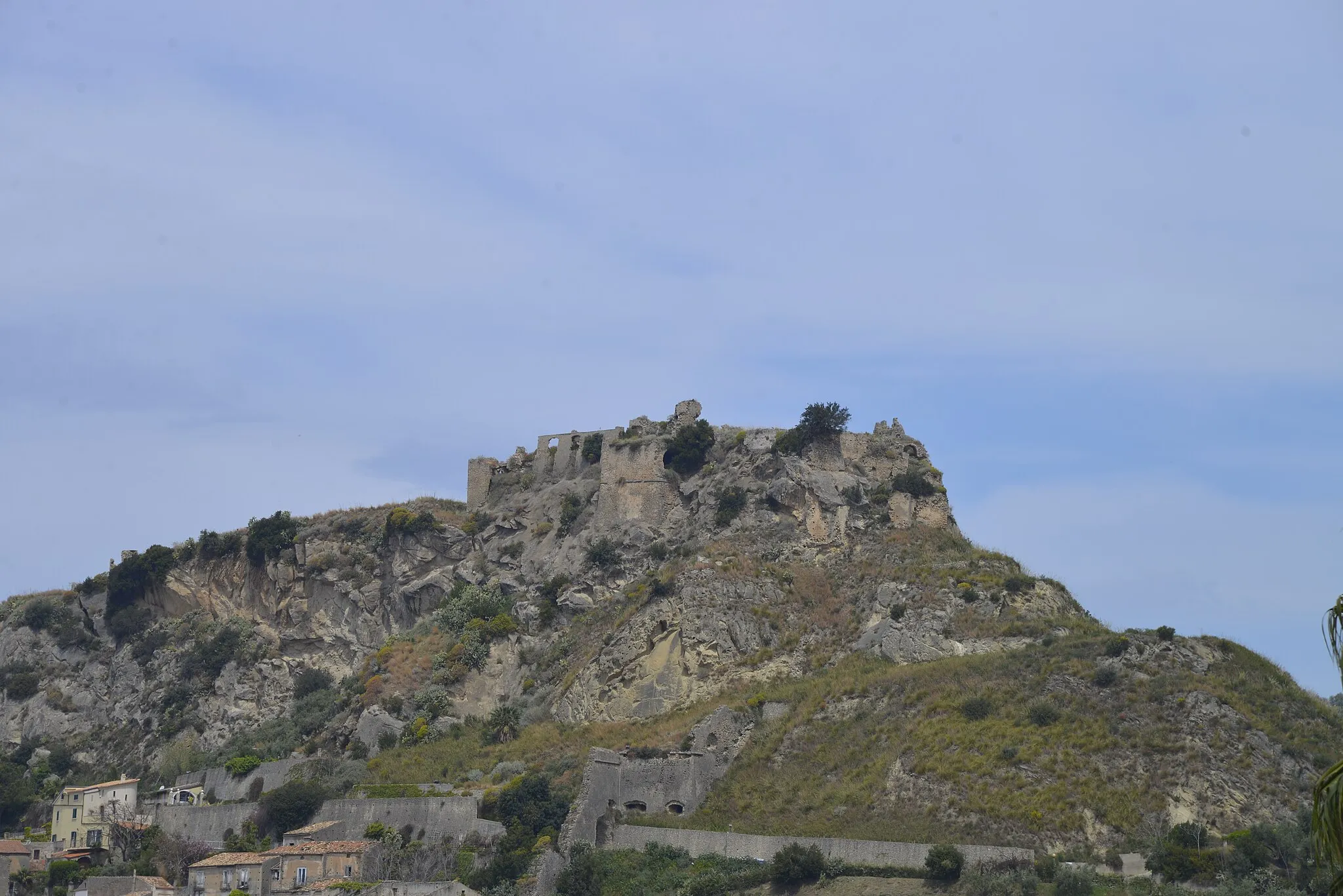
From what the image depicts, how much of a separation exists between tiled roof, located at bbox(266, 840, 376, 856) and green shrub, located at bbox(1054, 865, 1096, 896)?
25133 millimetres

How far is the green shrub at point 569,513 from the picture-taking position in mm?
81375

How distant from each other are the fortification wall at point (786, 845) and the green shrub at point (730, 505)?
2067cm

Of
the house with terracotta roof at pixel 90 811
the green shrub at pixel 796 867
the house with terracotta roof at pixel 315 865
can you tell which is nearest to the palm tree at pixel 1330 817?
the green shrub at pixel 796 867

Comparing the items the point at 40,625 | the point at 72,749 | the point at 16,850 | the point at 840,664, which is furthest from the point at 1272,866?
the point at 40,625

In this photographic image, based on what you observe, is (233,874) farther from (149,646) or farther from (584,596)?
(149,646)

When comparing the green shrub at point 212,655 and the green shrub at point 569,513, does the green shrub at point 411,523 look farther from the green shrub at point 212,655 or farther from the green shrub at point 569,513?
the green shrub at point 212,655

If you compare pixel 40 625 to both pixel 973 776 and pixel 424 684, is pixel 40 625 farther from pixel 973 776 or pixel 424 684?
pixel 973 776

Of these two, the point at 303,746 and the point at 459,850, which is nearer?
the point at 459,850

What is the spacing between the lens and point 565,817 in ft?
191

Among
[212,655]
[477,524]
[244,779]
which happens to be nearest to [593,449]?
[477,524]

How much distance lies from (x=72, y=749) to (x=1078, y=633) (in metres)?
51.8

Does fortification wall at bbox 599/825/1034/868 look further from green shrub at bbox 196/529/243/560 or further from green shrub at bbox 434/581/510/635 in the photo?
green shrub at bbox 196/529/243/560

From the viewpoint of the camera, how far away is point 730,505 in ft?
252

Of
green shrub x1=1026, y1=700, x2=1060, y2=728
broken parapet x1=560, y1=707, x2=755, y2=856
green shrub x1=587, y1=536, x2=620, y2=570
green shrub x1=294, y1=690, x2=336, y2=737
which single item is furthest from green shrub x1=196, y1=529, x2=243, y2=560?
green shrub x1=1026, y1=700, x2=1060, y2=728
